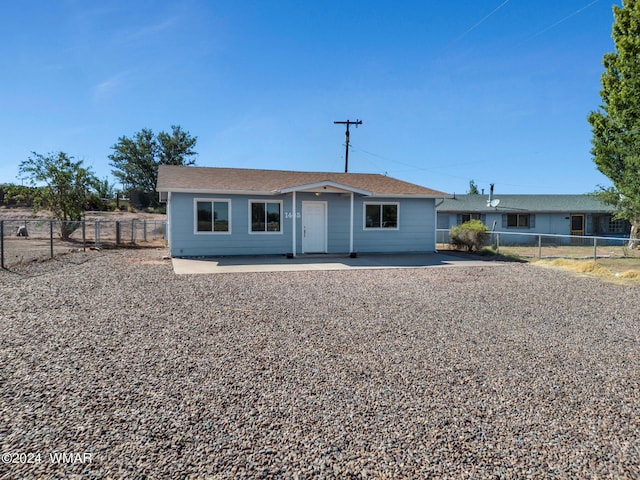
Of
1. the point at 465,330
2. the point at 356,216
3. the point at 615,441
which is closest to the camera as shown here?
the point at 615,441

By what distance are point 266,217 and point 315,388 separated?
10769 mm

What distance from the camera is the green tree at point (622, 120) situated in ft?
46.4

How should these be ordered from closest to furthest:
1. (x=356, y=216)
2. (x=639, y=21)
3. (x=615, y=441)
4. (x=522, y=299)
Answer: (x=615, y=441), (x=522, y=299), (x=356, y=216), (x=639, y=21)

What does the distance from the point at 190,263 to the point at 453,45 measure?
38.1 ft

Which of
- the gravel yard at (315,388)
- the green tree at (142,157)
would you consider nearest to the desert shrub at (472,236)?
the gravel yard at (315,388)

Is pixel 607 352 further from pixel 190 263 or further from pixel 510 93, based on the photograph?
pixel 510 93

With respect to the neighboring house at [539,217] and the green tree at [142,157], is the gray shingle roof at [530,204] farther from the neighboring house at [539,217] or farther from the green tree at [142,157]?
the green tree at [142,157]

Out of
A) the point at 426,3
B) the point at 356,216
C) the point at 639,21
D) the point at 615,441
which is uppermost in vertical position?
the point at 639,21

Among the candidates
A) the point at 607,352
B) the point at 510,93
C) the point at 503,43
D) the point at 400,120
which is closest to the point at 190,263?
the point at 607,352

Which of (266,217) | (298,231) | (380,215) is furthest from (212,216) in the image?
(380,215)

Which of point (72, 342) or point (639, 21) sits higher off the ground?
point (639, 21)

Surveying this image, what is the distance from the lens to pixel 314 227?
14.1m

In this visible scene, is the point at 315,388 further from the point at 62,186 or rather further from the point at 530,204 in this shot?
the point at 530,204

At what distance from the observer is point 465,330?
4973 mm
